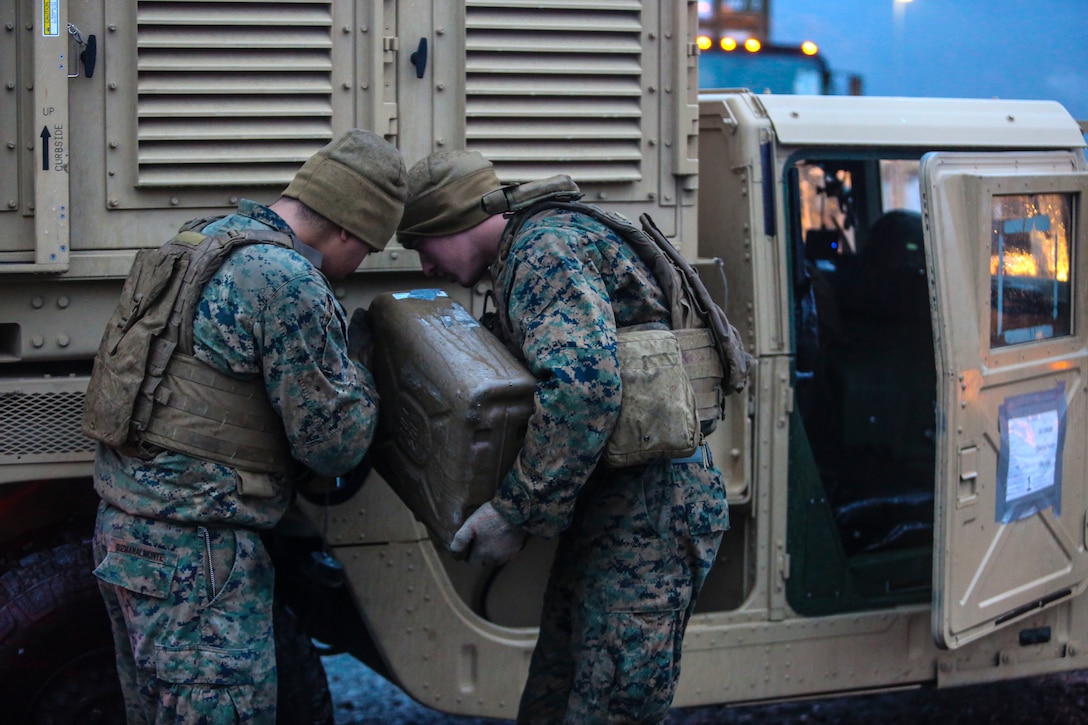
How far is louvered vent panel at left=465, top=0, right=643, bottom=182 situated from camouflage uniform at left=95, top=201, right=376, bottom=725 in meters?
0.78

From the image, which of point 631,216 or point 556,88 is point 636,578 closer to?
point 631,216

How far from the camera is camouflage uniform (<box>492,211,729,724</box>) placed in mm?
2424

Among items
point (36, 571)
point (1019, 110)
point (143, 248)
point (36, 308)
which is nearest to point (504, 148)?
point (143, 248)

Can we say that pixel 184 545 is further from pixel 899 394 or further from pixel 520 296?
pixel 899 394

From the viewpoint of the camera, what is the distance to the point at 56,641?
2748 millimetres

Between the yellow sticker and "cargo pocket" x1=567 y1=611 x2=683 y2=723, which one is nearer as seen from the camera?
the yellow sticker

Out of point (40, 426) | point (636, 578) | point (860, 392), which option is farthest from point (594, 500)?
point (860, 392)

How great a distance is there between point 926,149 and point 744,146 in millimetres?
589

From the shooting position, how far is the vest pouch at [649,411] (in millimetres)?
2494

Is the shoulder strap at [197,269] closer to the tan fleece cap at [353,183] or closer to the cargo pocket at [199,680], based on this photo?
the tan fleece cap at [353,183]

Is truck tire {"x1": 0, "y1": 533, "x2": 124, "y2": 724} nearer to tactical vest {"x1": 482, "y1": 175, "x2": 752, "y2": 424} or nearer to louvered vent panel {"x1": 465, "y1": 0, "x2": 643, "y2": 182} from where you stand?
tactical vest {"x1": 482, "y1": 175, "x2": 752, "y2": 424}

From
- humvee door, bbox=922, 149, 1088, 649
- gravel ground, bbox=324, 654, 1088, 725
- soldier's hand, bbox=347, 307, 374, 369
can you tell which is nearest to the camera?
soldier's hand, bbox=347, 307, 374, 369

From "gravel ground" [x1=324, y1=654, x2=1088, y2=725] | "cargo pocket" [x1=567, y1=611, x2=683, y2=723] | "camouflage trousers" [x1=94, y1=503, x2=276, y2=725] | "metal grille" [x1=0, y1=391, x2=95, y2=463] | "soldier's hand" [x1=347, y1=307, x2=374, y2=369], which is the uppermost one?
"soldier's hand" [x1=347, y1=307, x2=374, y2=369]

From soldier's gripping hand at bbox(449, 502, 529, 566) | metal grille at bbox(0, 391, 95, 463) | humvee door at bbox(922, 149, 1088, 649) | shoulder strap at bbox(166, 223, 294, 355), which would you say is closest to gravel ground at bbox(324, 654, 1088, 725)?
humvee door at bbox(922, 149, 1088, 649)
